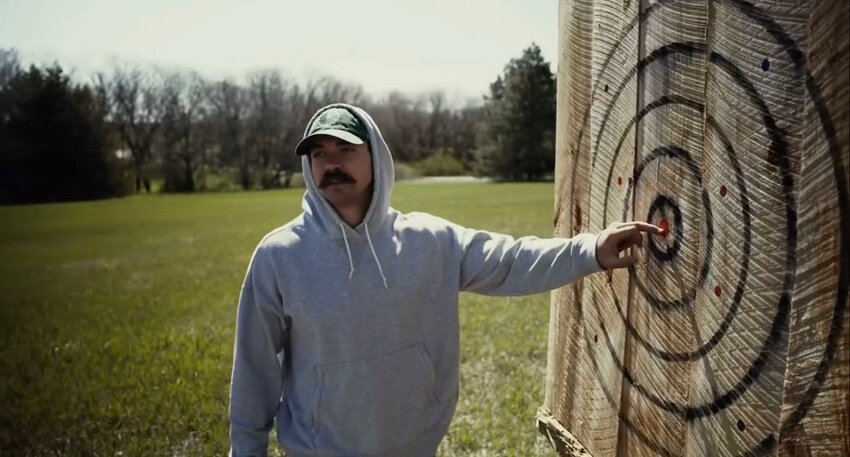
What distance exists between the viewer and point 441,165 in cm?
3378

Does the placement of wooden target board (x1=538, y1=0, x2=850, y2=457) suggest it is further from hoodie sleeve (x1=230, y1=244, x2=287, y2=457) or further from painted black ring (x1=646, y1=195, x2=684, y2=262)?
hoodie sleeve (x1=230, y1=244, x2=287, y2=457)

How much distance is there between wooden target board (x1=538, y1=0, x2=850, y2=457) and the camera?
4.33 feet

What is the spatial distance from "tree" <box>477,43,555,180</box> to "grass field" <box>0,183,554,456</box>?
71.5 feet

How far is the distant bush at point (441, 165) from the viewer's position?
31984 millimetres

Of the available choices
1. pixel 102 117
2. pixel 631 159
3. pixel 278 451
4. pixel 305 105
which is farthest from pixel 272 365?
pixel 305 105

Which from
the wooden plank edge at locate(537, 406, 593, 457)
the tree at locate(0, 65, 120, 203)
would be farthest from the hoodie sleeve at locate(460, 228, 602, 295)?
the tree at locate(0, 65, 120, 203)

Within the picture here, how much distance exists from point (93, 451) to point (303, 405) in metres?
2.82

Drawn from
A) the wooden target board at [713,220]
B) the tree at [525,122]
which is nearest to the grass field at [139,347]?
the wooden target board at [713,220]

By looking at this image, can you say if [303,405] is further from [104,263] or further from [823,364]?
[104,263]

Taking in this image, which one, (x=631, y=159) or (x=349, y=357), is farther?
(x=349, y=357)

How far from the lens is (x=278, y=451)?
4289 millimetres

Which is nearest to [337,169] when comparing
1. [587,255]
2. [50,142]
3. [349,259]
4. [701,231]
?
[349,259]

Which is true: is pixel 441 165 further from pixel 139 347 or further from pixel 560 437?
pixel 560 437

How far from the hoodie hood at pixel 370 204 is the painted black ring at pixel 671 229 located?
0.87 m
